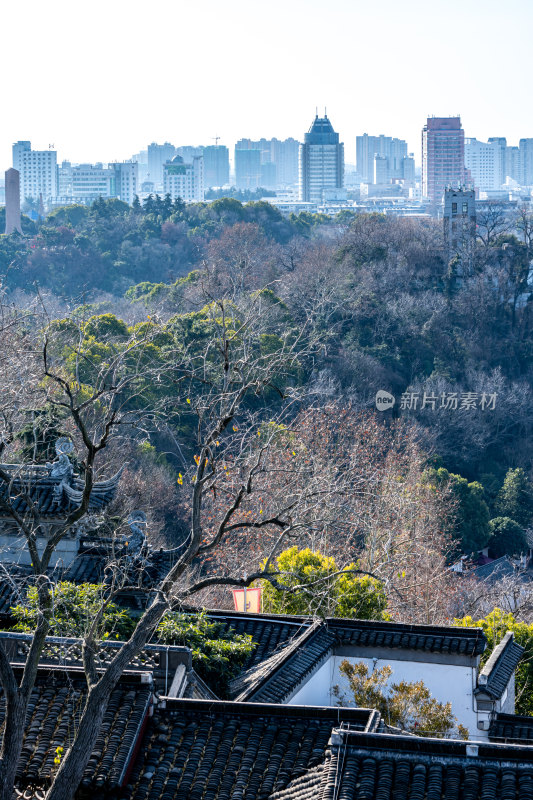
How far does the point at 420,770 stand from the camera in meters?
7.54

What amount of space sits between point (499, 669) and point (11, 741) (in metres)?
6.70

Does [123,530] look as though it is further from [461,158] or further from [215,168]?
[215,168]

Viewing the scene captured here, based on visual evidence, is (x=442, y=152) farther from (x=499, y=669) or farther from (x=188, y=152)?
(x=499, y=669)

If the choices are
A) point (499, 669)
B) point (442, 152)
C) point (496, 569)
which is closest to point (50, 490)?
point (499, 669)

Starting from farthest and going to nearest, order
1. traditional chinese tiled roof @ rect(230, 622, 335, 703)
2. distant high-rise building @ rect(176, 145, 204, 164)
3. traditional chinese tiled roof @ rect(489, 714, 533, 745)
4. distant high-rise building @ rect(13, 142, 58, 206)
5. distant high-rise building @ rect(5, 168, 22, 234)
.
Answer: distant high-rise building @ rect(176, 145, 204, 164), distant high-rise building @ rect(13, 142, 58, 206), distant high-rise building @ rect(5, 168, 22, 234), traditional chinese tiled roof @ rect(489, 714, 533, 745), traditional chinese tiled roof @ rect(230, 622, 335, 703)

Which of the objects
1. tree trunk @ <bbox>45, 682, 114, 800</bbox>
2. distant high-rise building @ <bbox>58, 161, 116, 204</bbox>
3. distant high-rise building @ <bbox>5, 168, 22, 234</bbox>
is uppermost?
distant high-rise building @ <bbox>58, 161, 116, 204</bbox>

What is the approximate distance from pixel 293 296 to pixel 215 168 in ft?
470

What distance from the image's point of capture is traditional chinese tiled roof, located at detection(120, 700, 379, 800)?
8.48 meters

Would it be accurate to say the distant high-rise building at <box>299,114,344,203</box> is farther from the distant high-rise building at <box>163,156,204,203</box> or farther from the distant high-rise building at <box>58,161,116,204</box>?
the distant high-rise building at <box>58,161,116,204</box>

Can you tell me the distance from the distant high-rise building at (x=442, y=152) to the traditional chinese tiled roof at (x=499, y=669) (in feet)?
437

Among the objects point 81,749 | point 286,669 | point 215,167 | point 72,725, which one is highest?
point 215,167

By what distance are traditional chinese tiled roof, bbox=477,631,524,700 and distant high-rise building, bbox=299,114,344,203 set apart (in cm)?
13503

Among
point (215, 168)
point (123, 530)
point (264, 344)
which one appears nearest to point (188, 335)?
point (264, 344)

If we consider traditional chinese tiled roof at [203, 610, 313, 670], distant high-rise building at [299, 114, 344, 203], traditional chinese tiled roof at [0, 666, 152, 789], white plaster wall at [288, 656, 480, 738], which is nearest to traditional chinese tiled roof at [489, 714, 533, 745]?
white plaster wall at [288, 656, 480, 738]
